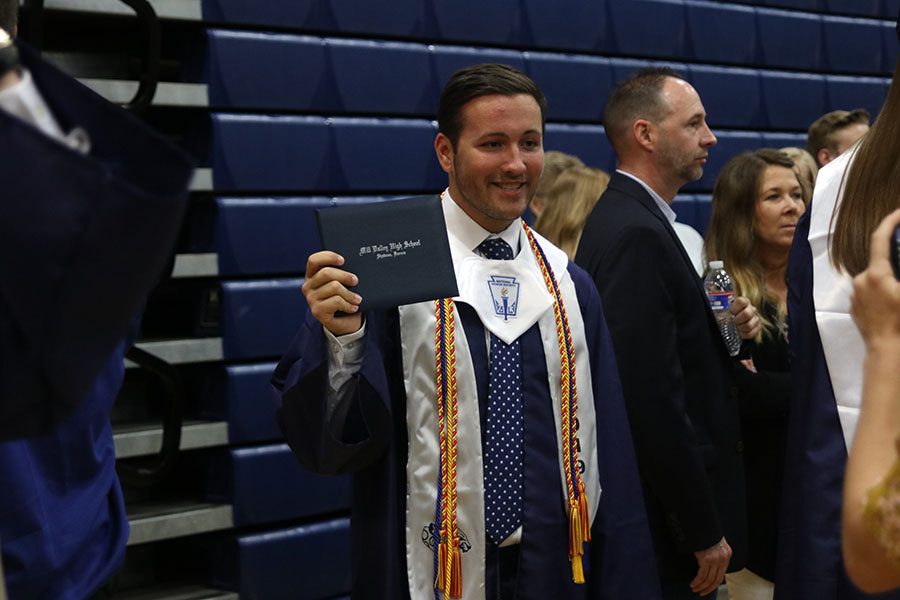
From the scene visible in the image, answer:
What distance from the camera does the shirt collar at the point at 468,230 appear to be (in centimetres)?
258

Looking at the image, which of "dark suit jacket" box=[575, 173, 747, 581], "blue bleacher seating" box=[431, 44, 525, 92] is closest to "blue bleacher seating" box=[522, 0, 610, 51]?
"blue bleacher seating" box=[431, 44, 525, 92]

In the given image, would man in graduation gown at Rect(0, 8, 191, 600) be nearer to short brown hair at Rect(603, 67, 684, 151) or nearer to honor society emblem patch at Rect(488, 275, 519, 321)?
honor society emblem patch at Rect(488, 275, 519, 321)

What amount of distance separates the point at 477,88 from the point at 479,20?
3.04 m

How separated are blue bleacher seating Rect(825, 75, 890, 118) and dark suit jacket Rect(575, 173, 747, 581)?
4.57 metres

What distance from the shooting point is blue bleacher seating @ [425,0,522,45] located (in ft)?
17.6

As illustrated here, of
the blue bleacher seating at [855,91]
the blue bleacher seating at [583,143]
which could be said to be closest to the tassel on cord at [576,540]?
the blue bleacher seating at [583,143]

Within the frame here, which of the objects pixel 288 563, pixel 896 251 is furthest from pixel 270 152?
pixel 896 251

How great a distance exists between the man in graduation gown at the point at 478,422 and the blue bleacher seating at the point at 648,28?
3.75m

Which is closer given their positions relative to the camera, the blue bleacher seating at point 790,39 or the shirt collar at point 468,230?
the shirt collar at point 468,230

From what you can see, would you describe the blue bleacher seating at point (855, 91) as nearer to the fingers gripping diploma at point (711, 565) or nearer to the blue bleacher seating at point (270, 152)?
the blue bleacher seating at point (270, 152)

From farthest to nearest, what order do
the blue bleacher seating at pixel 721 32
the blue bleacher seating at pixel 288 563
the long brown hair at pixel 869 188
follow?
the blue bleacher seating at pixel 721 32 < the blue bleacher seating at pixel 288 563 < the long brown hair at pixel 869 188

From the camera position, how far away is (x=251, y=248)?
4.65m

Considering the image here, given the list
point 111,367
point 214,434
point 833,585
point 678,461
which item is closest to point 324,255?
point 111,367

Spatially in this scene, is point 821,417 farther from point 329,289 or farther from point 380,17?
point 380,17
